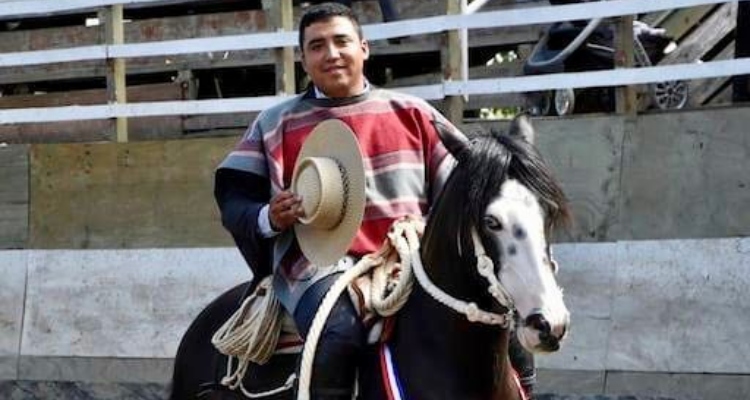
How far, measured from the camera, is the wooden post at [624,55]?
28.2 feet

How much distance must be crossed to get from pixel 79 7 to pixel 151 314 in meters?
2.45

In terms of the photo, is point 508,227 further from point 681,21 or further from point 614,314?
point 681,21

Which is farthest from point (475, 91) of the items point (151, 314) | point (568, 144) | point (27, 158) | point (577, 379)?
point (27, 158)

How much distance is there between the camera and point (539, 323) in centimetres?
426

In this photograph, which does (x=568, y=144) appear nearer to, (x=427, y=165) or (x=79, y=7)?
(x=427, y=165)

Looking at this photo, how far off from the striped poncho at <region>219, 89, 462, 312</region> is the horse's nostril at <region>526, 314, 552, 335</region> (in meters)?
1.08

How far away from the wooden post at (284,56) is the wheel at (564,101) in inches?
67.7

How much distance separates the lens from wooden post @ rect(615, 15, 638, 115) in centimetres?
861

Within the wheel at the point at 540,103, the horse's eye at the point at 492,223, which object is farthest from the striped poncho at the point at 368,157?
the wheel at the point at 540,103

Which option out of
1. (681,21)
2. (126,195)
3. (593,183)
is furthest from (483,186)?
(681,21)

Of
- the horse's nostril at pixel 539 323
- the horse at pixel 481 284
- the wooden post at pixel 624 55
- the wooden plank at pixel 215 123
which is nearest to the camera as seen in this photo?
the horse's nostril at pixel 539 323

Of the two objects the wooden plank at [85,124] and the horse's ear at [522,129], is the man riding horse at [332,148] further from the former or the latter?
the wooden plank at [85,124]

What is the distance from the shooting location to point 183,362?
623 cm

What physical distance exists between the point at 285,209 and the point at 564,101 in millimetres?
5016
